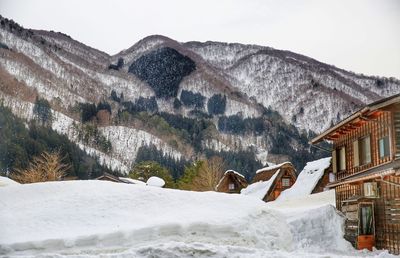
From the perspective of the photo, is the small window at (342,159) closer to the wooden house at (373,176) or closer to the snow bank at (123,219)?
the wooden house at (373,176)

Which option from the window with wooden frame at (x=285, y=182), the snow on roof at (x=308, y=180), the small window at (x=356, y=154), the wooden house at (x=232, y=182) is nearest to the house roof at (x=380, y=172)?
the small window at (x=356, y=154)

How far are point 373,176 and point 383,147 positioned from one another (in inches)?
64.7

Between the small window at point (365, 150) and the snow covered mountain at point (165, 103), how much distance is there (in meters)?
90.9

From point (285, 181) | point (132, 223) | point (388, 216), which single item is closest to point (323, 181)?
point (285, 181)

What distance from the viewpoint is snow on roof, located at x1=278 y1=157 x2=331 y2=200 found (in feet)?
141

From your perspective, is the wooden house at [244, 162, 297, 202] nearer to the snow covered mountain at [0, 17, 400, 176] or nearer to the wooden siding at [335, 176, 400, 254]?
the wooden siding at [335, 176, 400, 254]

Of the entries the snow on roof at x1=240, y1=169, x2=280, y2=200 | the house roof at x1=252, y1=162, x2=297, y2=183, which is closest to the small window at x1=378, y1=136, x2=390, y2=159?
the snow on roof at x1=240, y1=169, x2=280, y2=200

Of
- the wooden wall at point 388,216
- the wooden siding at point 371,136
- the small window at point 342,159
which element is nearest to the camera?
the wooden wall at point 388,216

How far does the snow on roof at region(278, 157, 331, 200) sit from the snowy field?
2875 centimetres

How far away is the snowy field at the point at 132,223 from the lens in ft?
38.2

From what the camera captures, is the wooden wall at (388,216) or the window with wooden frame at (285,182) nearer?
the wooden wall at (388,216)

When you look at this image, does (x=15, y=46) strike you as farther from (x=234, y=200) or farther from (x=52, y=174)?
(x=234, y=200)

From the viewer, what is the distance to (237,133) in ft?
527

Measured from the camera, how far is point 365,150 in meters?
21.1
